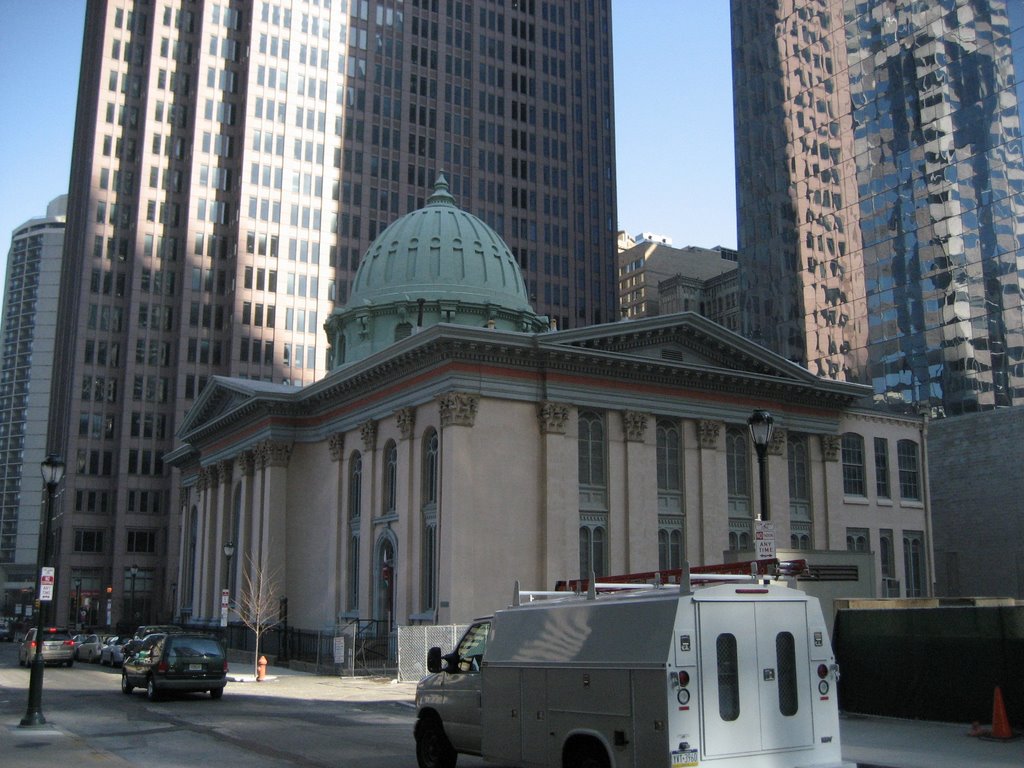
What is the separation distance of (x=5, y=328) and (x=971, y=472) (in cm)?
16948

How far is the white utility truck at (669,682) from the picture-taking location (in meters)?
11.6

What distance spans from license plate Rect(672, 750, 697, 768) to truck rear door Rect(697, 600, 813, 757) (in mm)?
190

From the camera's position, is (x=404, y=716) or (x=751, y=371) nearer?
(x=404, y=716)

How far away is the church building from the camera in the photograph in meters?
41.1

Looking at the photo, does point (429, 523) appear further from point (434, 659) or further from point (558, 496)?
point (434, 659)

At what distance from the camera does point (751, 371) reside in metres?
47.5

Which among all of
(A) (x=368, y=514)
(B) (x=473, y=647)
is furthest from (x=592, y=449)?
(B) (x=473, y=647)

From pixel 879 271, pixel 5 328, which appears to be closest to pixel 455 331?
pixel 879 271

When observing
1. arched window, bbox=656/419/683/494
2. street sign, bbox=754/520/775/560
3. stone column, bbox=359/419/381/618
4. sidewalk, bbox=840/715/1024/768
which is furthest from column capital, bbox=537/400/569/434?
street sign, bbox=754/520/775/560

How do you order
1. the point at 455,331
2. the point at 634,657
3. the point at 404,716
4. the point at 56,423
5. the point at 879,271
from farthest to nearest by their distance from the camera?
1. the point at 56,423
2. the point at 879,271
3. the point at 455,331
4. the point at 404,716
5. the point at 634,657

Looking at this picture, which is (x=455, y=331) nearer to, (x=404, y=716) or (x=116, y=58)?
(x=404, y=716)

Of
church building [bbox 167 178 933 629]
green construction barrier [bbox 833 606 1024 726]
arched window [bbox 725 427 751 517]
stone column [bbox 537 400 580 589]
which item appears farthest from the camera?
arched window [bbox 725 427 751 517]

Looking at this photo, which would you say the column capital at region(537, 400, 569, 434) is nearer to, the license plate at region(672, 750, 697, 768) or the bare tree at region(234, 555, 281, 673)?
the bare tree at region(234, 555, 281, 673)

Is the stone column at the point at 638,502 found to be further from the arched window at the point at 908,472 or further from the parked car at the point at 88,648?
the parked car at the point at 88,648
